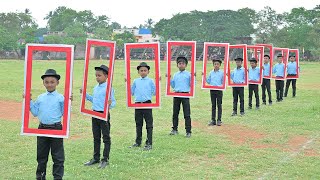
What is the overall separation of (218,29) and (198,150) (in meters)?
74.2

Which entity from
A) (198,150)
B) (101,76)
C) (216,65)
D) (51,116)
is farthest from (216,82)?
(51,116)

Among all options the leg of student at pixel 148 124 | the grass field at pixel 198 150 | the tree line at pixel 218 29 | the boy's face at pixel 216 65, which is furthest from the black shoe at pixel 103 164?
the tree line at pixel 218 29

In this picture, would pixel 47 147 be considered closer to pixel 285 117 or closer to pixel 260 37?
pixel 285 117

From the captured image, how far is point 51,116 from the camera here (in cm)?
693

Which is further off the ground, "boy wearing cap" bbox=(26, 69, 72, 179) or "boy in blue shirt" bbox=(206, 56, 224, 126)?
"boy in blue shirt" bbox=(206, 56, 224, 126)

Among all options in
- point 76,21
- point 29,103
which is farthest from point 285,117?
point 76,21

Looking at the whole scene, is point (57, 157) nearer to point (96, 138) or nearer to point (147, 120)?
point (96, 138)

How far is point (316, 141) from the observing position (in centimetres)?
1090

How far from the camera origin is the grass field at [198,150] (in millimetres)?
7840

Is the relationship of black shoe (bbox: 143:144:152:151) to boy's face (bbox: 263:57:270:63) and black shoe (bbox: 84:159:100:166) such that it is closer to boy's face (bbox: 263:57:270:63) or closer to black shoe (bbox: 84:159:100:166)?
black shoe (bbox: 84:159:100:166)

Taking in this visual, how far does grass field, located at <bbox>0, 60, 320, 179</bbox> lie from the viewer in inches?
309

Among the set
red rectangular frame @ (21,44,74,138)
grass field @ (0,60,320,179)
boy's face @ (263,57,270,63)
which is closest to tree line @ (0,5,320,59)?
boy's face @ (263,57,270,63)

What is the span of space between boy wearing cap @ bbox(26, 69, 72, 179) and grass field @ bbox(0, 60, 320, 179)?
587mm

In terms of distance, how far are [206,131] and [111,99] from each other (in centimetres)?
460
